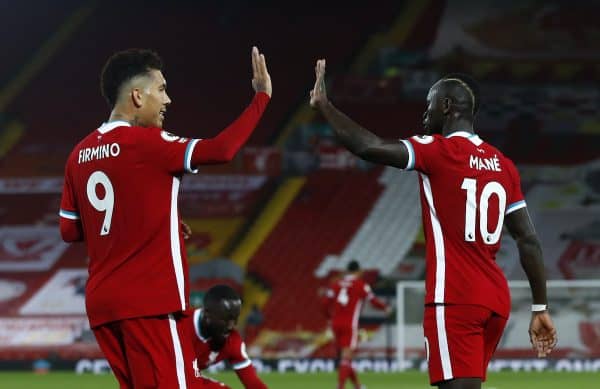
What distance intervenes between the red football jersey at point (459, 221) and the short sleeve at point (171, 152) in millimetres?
990

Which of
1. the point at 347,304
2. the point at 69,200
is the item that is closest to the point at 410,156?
the point at 69,200

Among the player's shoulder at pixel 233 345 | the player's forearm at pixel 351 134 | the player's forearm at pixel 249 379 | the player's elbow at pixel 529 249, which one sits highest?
the player's forearm at pixel 351 134

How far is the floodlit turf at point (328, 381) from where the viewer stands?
14195mm

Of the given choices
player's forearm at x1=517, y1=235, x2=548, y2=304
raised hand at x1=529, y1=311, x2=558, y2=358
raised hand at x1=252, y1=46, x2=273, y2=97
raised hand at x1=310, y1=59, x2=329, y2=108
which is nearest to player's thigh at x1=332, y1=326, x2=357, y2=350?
raised hand at x1=529, y1=311, x2=558, y2=358

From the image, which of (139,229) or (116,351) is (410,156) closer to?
(139,229)

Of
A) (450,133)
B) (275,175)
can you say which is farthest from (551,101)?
(450,133)

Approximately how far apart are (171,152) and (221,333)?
2766 millimetres

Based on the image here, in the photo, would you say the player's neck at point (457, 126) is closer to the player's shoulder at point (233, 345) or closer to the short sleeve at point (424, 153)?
the short sleeve at point (424, 153)

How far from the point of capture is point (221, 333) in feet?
22.6

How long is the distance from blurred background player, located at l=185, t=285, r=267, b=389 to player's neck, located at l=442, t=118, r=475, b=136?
225 centimetres

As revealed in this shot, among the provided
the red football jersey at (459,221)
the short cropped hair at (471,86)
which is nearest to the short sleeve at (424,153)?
the red football jersey at (459,221)

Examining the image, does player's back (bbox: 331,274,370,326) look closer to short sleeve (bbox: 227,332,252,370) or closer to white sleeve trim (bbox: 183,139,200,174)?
short sleeve (bbox: 227,332,252,370)

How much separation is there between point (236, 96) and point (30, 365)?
7.19 meters

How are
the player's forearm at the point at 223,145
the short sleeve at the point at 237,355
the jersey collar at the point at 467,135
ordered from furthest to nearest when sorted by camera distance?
1. the short sleeve at the point at 237,355
2. the jersey collar at the point at 467,135
3. the player's forearm at the point at 223,145
